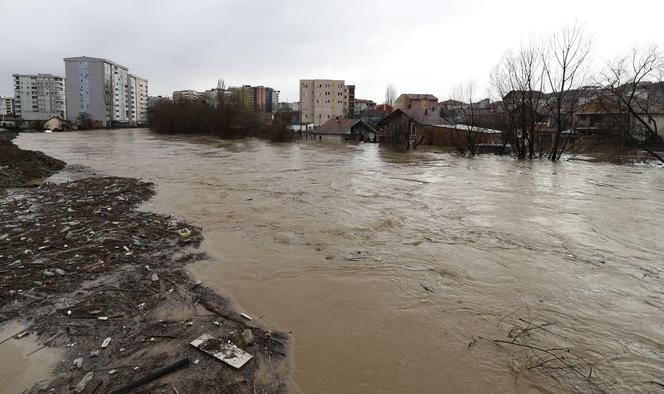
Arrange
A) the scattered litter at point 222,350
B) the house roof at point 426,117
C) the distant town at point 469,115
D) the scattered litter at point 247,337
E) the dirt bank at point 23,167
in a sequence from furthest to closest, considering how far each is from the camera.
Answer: the house roof at point 426,117 → the distant town at point 469,115 → the dirt bank at point 23,167 → the scattered litter at point 247,337 → the scattered litter at point 222,350

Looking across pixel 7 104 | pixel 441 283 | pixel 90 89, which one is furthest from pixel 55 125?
pixel 7 104

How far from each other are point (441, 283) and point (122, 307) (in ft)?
13.4

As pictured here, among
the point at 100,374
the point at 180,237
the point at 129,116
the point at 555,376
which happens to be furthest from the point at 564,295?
the point at 129,116

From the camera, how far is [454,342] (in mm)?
4082

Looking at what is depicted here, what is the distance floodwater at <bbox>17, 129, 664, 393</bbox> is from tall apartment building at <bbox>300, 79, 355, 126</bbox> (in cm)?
10003

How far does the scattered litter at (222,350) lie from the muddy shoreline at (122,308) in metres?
0.05

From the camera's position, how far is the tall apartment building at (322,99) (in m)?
110

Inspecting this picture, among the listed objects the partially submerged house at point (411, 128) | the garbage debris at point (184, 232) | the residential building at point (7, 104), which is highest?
the residential building at point (7, 104)

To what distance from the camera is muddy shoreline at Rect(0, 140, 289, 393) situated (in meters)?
3.32

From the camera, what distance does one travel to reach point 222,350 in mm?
3664

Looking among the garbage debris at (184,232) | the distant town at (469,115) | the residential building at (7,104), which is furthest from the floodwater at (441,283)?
the residential building at (7,104)

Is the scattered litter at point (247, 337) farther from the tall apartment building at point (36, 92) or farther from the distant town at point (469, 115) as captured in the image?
the tall apartment building at point (36, 92)

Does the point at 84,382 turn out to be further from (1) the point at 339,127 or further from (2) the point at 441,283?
(1) the point at 339,127

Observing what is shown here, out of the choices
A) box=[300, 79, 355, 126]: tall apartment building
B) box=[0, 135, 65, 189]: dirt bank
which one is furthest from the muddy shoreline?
box=[300, 79, 355, 126]: tall apartment building
